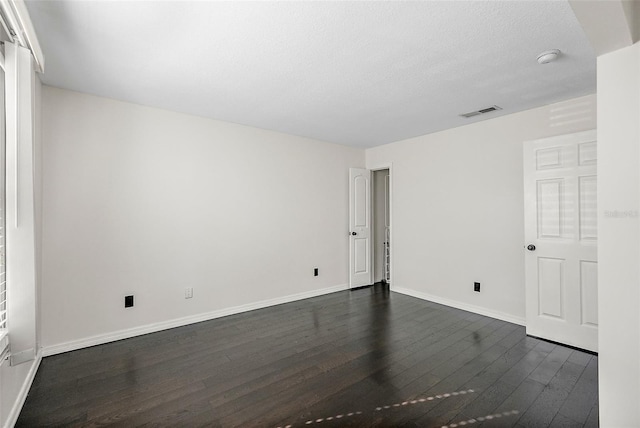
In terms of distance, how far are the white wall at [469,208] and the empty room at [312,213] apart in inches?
1.0

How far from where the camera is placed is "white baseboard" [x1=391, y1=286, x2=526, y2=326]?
3516mm

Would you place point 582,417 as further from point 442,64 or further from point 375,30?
point 375,30

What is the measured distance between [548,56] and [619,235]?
4.73ft

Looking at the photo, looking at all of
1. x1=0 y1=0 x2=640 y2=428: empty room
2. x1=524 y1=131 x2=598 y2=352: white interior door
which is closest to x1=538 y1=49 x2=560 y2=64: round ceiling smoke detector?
x1=0 y1=0 x2=640 y2=428: empty room

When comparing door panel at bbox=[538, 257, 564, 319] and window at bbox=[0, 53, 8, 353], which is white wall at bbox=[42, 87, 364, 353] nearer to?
→ window at bbox=[0, 53, 8, 353]

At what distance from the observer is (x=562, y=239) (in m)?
2.99

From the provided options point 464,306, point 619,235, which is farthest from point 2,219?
point 464,306

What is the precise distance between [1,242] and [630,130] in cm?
337

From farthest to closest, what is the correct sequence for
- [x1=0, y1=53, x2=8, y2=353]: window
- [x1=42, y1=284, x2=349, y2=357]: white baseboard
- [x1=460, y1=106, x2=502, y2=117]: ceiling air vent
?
1. [x1=460, y1=106, x2=502, y2=117]: ceiling air vent
2. [x1=42, y1=284, x2=349, y2=357]: white baseboard
3. [x1=0, y1=53, x2=8, y2=353]: window

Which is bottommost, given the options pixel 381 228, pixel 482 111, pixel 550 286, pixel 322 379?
pixel 322 379

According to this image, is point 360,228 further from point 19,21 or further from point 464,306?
point 19,21

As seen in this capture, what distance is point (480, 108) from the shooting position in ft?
10.9

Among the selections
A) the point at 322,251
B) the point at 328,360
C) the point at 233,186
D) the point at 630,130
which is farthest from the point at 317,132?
the point at 630,130

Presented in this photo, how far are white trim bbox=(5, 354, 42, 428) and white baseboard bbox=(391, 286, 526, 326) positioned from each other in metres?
4.21
